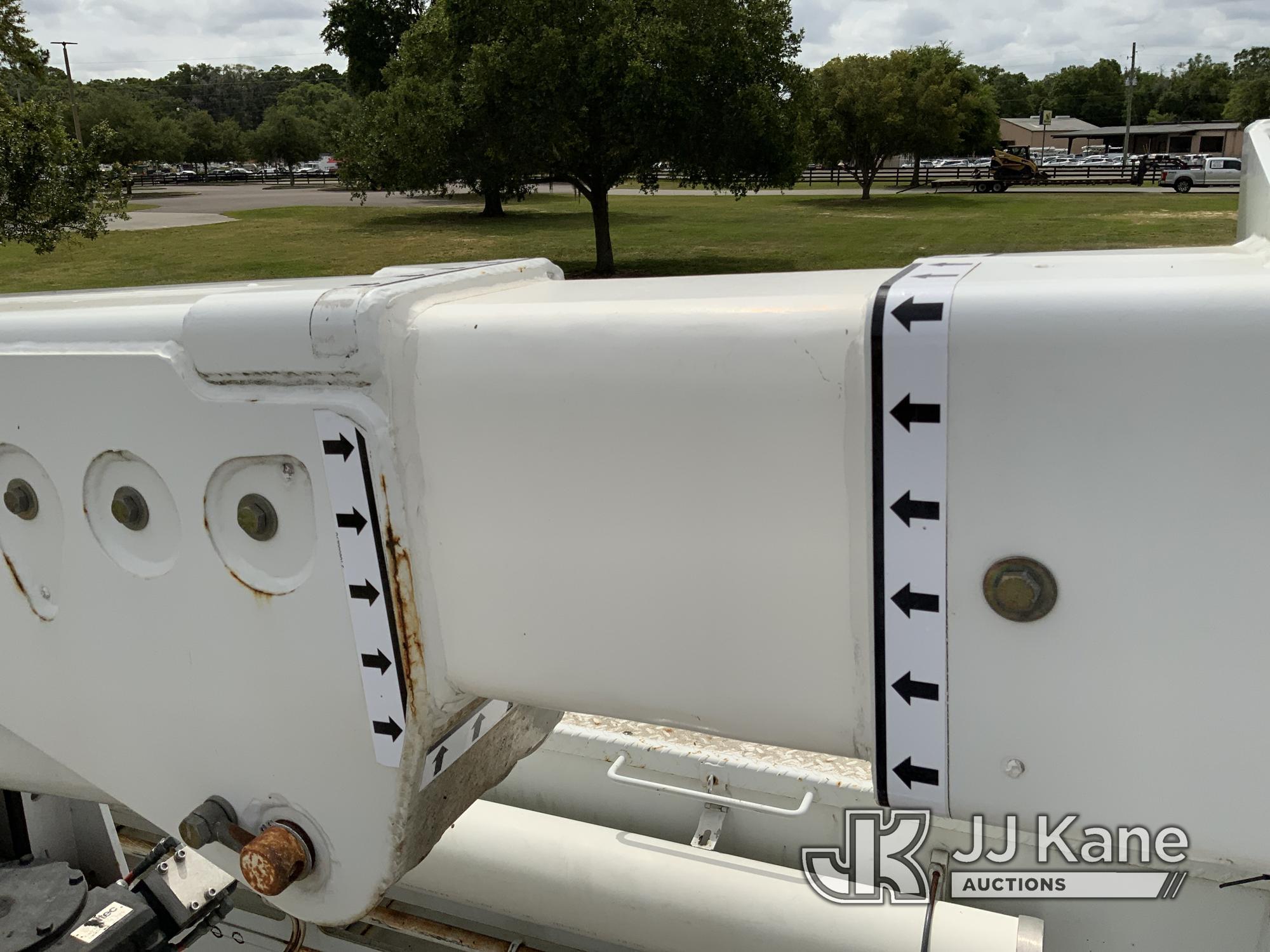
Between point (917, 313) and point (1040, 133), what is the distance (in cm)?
7987

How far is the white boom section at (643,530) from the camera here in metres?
1.01

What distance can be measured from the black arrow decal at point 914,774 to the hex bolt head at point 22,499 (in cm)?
138

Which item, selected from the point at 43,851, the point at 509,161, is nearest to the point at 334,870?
the point at 43,851

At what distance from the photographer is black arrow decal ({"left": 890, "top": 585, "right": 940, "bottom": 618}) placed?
1091mm

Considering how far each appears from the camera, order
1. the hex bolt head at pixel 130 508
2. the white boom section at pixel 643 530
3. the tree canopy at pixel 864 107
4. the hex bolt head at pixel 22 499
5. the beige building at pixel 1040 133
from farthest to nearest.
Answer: the beige building at pixel 1040 133
the tree canopy at pixel 864 107
the hex bolt head at pixel 22 499
the hex bolt head at pixel 130 508
the white boom section at pixel 643 530

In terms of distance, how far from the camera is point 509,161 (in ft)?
56.6

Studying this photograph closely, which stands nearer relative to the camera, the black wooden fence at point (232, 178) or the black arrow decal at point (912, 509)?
the black arrow decal at point (912, 509)

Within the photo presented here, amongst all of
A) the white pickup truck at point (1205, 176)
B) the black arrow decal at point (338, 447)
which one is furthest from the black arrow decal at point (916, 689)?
the white pickup truck at point (1205, 176)

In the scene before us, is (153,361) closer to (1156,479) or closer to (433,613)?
(433,613)

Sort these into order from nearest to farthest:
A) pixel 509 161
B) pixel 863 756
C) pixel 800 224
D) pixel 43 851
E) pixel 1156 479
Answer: pixel 1156 479 < pixel 863 756 < pixel 43 851 < pixel 509 161 < pixel 800 224

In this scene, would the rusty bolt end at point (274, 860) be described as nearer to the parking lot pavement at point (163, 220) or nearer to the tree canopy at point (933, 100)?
the parking lot pavement at point (163, 220)

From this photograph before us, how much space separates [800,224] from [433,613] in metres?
25.8

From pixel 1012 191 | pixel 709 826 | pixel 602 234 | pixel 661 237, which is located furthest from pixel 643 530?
pixel 1012 191

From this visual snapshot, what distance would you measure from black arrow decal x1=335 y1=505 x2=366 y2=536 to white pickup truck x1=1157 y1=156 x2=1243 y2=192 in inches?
1429
